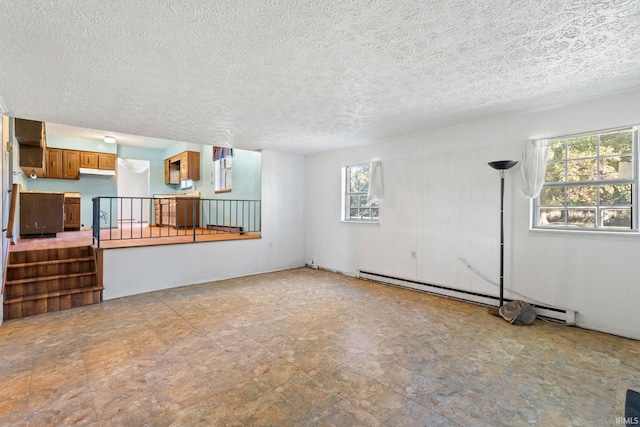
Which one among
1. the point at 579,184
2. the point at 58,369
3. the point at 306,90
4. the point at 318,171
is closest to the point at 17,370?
the point at 58,369

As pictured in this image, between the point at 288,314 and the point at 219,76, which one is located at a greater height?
the point at 219,76

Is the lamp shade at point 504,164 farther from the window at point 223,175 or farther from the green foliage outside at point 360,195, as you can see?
the window at point 223,175

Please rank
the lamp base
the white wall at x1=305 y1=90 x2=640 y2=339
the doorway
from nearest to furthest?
the white wall at x1=305 y1=90 x2=640 y2=339 → the lamp base → the doorway

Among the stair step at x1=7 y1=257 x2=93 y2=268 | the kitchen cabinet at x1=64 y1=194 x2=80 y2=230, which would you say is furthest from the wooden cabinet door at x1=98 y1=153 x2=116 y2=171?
the stair step at x1=7 y1=257 x2=93 y2=268

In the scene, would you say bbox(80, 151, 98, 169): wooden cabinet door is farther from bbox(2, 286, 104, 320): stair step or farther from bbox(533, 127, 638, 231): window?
bbox(533, 127, 638, 231): window

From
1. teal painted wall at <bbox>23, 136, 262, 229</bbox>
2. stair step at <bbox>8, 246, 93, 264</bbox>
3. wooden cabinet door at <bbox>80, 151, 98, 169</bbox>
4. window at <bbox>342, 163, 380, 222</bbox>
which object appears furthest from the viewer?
wooden cabinet door at <bbox>80, 151, 98, 169</bbox>

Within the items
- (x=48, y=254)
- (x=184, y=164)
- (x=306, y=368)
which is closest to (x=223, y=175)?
(x=184, y=164)

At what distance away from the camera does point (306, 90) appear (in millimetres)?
2938

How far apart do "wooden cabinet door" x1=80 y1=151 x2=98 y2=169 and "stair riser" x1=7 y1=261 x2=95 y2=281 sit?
487 centimetres

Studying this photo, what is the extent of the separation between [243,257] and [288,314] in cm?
237

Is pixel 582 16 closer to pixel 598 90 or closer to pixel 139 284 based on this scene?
→ pixel 598 90

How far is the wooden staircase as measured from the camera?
3561mm

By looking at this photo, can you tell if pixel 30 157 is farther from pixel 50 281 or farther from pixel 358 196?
pixel 358 196

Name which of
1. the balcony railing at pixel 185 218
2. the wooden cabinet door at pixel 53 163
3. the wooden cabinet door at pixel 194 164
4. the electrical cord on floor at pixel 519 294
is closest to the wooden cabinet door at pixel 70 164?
the wooden cabinet door at pixel 53 163
